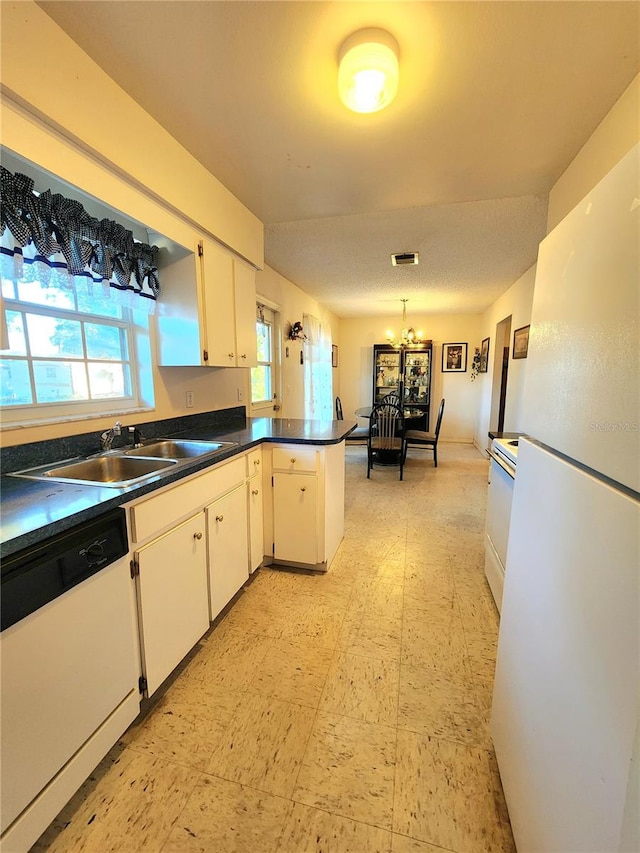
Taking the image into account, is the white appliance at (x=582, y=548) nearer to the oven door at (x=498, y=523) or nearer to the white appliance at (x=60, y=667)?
the oven door at (x=498, y=523)

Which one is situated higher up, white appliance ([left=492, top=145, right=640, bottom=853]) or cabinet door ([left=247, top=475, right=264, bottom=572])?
white appliance ([left=492, top=145, right=640, bottom=853])

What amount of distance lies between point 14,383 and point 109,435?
41cm

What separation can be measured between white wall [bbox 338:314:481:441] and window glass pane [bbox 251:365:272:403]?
3.47 m

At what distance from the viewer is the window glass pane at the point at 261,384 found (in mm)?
3529

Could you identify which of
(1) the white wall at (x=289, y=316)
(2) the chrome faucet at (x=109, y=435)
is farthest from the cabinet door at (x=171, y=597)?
(1) the white wall at (x=289, y=316)

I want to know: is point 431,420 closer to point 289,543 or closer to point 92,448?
point 289,543

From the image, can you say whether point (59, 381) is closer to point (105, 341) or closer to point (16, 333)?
point (16, 333)

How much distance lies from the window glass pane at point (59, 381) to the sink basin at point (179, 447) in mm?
416

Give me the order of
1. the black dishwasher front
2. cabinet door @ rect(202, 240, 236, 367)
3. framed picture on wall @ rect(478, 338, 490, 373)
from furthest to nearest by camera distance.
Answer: framed picture on wall @ rect(478, 338, 490, 373) < cabinet door @ rect(202, 240, 236, 367) < the black dishwasher front

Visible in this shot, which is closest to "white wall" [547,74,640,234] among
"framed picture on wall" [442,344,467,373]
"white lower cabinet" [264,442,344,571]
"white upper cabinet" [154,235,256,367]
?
"white lower cabinet" [264,442,344,571]

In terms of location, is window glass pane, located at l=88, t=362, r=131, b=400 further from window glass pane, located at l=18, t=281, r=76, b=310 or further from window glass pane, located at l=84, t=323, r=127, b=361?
window glass pane, located at l=18, t=281, r=76, b=310

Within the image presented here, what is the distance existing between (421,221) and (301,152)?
4.14 feet

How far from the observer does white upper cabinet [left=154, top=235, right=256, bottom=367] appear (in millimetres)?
1975

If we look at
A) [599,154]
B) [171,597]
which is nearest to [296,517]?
[171,597]
